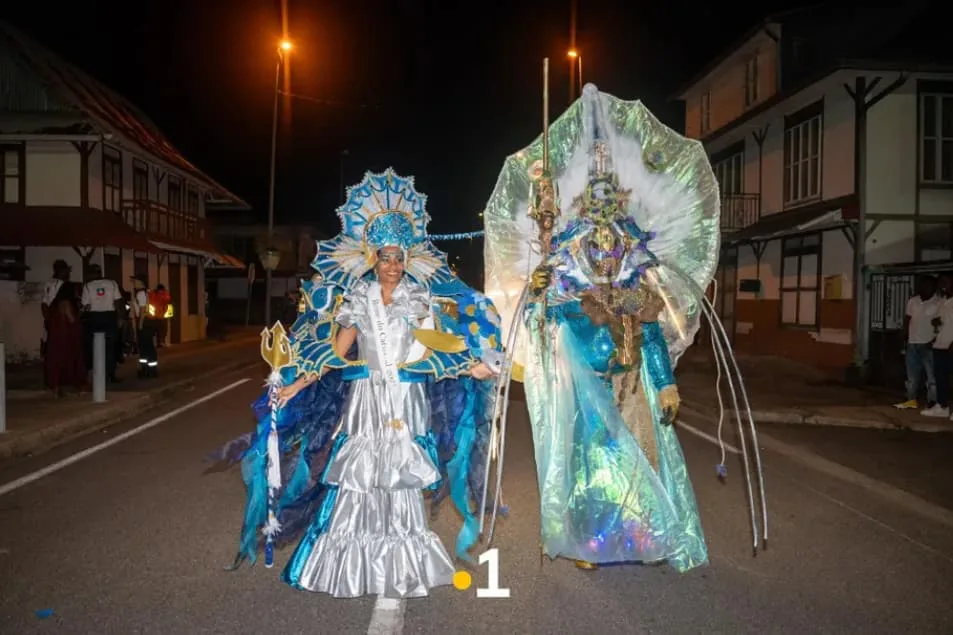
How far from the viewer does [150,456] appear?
877cm

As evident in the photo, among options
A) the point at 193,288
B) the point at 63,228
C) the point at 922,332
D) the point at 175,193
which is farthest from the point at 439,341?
the point at 193,288

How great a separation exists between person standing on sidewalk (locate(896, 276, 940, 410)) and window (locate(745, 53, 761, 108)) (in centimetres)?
1325

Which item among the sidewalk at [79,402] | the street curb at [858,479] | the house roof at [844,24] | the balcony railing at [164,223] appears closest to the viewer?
the street curb at [858,479]

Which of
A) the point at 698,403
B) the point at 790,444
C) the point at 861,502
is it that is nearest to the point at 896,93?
the point at 698,403

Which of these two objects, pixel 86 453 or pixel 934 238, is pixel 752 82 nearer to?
pixel 934 238

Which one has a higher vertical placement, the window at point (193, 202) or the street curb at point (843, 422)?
the window at point (193, 202)

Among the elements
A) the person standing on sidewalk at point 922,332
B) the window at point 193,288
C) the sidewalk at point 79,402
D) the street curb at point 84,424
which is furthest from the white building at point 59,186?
the person standing on sidewalk at point 922,332

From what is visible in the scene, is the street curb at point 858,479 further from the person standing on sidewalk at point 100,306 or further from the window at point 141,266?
the window at point 141,266

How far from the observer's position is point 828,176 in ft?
62.4

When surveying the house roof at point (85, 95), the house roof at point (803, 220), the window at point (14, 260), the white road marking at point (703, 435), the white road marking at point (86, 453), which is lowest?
the white road marking at point (86, 453)

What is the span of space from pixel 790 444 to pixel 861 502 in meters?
2.68

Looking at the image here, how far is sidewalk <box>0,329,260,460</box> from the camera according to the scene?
947 centimetres

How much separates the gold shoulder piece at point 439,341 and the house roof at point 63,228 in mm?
18284

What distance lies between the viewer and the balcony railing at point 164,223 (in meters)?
25.2
